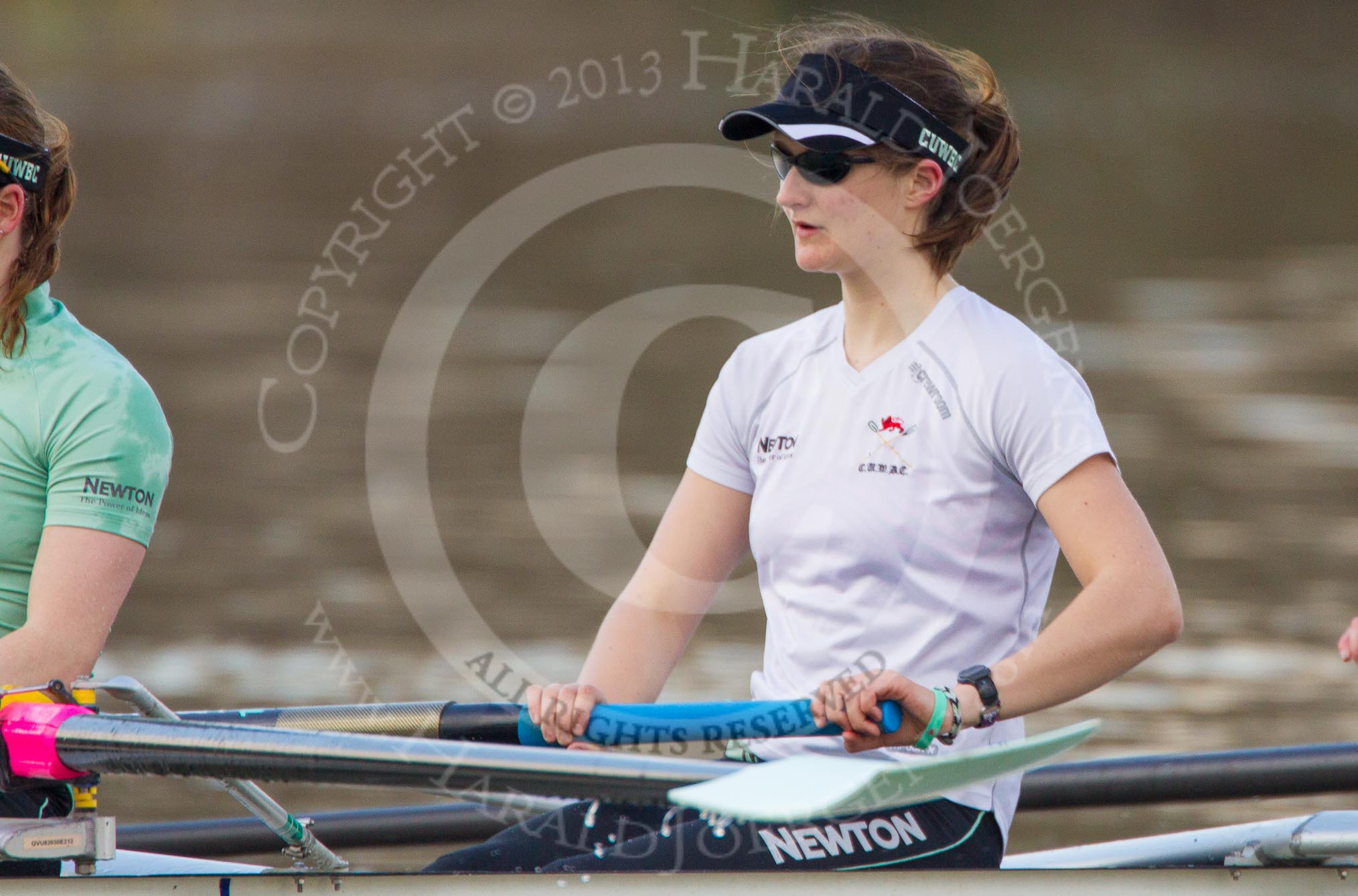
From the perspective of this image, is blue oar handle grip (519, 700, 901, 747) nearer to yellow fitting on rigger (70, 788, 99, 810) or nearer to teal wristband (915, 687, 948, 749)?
teal wristband (915, 687, 948, 749)

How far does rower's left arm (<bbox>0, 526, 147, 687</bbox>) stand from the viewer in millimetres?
2115

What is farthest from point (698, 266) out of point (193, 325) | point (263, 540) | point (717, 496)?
point (717, 496)

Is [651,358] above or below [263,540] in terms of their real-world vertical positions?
above

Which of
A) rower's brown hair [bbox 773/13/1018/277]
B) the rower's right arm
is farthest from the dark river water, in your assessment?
rower's brown hair [bbox 773/13/1018/277]

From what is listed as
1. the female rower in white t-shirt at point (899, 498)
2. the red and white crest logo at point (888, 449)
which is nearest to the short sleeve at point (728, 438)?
the female rower in white t-shirt at point (899, 498)

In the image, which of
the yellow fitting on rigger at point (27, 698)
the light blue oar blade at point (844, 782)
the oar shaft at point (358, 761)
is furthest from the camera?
the yellow fitting on rigger at point (27, 698)

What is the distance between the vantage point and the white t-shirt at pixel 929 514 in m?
2.07

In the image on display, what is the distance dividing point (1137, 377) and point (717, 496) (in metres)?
6.13

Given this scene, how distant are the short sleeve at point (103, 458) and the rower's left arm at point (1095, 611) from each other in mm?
1062

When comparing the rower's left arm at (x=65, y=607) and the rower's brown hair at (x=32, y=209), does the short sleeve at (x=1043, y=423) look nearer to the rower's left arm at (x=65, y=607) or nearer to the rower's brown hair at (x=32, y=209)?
the rower's left arm at (x=65, y=607)

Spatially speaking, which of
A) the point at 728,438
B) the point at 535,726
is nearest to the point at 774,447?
the point at 728,438

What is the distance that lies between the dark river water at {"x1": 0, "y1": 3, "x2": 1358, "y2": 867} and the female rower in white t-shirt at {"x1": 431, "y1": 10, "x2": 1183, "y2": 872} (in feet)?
6.38

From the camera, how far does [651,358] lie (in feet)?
27.3

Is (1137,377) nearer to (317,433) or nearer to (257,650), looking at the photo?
(317,433)
